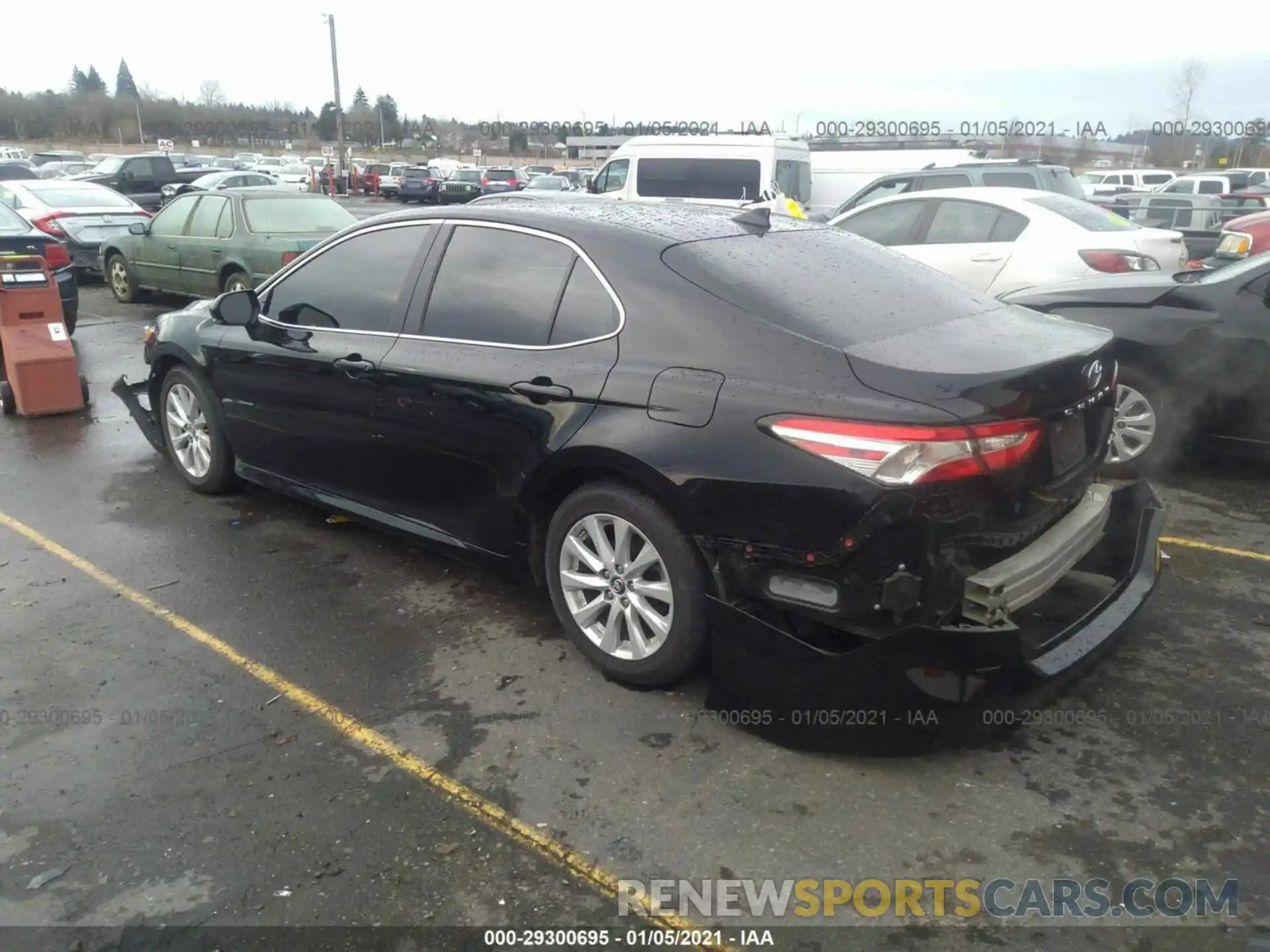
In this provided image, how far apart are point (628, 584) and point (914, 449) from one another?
116cm

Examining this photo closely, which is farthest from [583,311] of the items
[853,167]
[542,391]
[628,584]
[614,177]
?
[853,167]

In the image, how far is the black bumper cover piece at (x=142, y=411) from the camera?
610 centimetres

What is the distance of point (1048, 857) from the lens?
2.78 meters

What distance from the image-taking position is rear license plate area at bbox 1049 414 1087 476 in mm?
3199

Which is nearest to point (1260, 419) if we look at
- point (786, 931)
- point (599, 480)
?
point (599, 480)

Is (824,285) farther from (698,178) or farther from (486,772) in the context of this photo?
(698,178)

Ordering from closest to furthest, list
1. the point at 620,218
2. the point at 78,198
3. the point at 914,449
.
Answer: the point at 914,449 → the point at 620,218 → the point at 78,198

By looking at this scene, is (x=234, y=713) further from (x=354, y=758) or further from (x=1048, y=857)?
(x=1048, y=857)

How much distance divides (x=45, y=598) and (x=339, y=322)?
180 cm

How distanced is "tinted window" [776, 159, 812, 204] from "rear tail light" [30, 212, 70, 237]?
9.92m

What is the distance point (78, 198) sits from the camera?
1489cm

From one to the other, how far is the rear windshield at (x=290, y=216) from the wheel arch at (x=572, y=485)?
794 centimetres

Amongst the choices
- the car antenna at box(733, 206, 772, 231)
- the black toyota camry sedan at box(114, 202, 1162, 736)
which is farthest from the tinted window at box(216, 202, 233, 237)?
the car antenna at box(733, 206, 772, 231)

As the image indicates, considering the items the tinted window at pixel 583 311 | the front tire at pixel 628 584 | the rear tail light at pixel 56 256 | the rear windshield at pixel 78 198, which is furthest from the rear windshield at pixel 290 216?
the front tire at pixel 628 584
